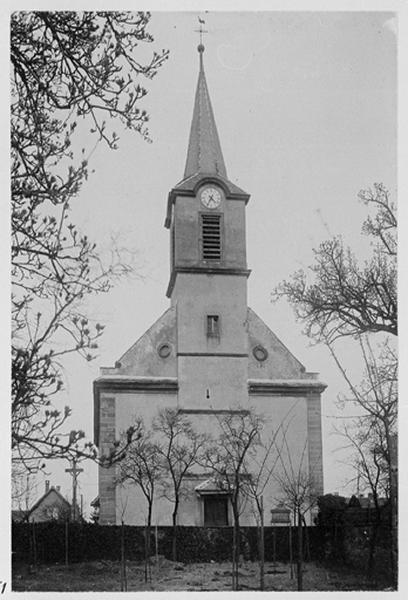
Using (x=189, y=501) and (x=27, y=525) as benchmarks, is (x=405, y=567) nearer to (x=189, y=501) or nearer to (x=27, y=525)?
(x=27, y=525)

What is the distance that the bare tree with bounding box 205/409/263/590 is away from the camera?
3023 centimetres

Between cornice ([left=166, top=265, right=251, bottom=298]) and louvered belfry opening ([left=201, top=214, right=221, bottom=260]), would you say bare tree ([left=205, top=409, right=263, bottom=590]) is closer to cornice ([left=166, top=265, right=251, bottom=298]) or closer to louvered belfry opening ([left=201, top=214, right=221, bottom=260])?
cornice ([left=166, top=265, right=251, bottom=298])

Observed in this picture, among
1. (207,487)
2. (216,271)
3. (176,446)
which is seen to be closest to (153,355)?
(216,271)

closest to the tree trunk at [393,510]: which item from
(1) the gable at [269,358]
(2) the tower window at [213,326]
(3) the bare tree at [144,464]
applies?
(3) the bare tree at [144,464]

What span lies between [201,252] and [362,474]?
53.4 ft

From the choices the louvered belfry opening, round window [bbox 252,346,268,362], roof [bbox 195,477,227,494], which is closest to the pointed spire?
the louvered belfry opening

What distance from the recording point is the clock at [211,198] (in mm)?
37125

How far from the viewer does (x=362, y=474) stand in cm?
2212

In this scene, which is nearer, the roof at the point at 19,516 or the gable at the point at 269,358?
the roof at the point at 19,516

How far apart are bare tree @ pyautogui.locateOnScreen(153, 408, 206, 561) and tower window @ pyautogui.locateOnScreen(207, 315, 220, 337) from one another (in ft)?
12.2

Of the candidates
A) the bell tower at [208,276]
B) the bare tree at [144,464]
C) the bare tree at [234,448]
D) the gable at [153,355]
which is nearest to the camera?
the bare tree at [144,464]

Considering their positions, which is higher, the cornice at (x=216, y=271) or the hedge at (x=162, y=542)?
the cornice at (x=216, y=271)

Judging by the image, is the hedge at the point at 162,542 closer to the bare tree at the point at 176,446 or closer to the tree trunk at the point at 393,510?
the bare tree at the point at 176,446

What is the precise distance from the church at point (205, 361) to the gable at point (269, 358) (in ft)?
0.12
